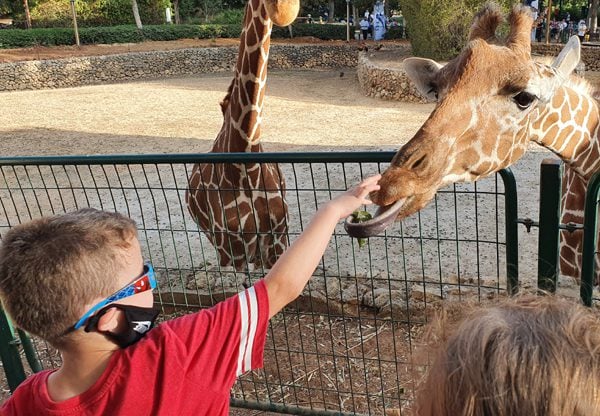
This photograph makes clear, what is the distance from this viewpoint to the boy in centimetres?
144

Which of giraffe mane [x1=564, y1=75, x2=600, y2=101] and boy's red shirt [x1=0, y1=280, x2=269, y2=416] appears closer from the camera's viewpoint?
boy's red shirt [x1=0, y1=280, x2=269, y2=416]

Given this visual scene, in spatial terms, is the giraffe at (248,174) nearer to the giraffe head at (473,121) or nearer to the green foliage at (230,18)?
the giraffe head at (473,121)

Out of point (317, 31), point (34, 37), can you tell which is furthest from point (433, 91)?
point (317, 31)

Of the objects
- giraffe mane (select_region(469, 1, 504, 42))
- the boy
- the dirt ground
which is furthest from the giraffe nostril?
the dirt ground

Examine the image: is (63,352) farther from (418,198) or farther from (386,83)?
(386,83)

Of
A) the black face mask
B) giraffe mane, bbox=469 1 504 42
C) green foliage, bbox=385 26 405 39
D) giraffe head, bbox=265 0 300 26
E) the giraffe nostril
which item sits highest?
giraffe head, bbox=265 0 300 26

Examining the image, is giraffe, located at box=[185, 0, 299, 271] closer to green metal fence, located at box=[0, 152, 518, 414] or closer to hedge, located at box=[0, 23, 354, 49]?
green metal fence, located at box=[0, 152, 518, 414]

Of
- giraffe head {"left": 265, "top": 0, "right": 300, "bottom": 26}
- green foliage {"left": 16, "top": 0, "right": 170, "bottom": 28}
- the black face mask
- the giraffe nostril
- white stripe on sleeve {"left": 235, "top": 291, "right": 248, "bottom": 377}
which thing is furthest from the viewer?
green foliage {"left": 16, "top": 0, "right": 170, "bottom": 28}

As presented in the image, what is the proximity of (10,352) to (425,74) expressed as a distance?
303cm

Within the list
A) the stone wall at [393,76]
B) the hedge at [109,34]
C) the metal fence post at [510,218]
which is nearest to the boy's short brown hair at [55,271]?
the metal fence post at [510,218]

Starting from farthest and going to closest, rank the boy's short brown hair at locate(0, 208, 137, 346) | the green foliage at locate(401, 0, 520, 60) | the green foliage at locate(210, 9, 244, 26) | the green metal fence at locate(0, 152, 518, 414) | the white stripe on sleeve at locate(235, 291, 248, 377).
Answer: the green foliage at locate(210, 9, 244, 26)
the green foliage at locate(401, 0, 520, 60)
the green metal fence at locate(0, 152, 518, 414)
the white stripe on sleeve at locate(235, 291, 248, 377)
the boy's short brown hair at locate(0, 208, 137, 346)

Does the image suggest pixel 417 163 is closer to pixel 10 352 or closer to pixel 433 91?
pixel 433 91

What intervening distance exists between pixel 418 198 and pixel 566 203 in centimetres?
153

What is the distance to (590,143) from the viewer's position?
3.40m
